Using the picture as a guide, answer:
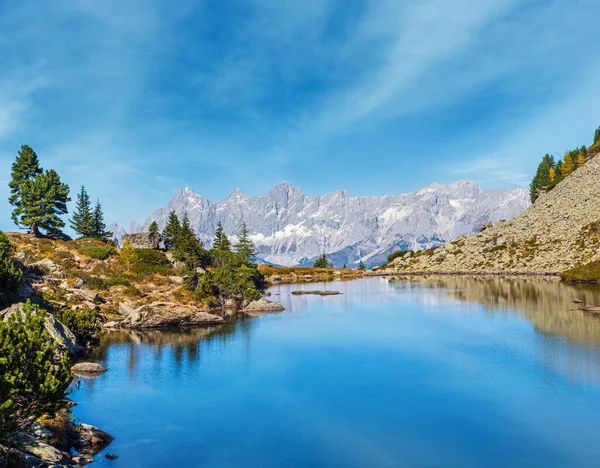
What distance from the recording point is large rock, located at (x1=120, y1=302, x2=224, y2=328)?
Answer: 78125 millimetres

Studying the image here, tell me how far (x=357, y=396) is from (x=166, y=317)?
49206mm

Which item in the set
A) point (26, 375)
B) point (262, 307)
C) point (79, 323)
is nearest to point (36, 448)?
point (26, 375)

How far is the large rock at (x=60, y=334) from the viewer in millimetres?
50375

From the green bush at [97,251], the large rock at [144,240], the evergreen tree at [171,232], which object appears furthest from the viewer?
the evergreen tree at [171,232]

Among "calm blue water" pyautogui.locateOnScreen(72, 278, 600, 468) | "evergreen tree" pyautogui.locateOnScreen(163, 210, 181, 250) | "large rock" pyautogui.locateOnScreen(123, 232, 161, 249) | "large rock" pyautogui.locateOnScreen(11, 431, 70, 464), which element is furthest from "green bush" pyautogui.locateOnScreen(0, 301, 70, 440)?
"evergreen tree" pyautogui.locateOnScreen(163, 210, 181, 250)

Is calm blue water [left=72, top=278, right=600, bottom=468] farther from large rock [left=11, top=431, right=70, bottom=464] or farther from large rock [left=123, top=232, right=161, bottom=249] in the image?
large rock [left=123, top=232, right=161, bottom=249]

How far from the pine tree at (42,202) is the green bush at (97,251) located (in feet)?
34.2

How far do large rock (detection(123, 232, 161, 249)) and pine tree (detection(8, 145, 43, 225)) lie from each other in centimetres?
2649

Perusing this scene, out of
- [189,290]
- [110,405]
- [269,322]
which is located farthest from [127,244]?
[110,405]

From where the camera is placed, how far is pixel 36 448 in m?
24.8

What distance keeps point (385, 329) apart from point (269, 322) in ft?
75.4

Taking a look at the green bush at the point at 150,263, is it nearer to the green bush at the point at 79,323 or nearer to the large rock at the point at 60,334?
the green bush at the point at 79,323

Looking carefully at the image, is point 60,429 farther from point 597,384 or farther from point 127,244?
point 127,244

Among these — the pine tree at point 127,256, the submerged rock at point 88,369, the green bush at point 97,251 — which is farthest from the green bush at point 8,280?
the green bush at point 97,251
